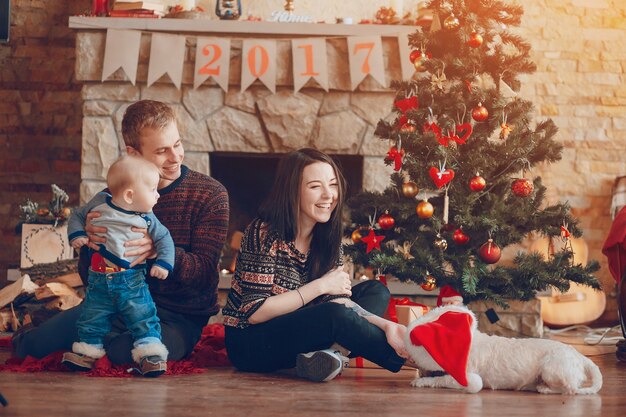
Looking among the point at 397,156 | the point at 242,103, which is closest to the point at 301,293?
the point at 397,156

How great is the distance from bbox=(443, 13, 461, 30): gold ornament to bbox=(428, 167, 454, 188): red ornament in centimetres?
60

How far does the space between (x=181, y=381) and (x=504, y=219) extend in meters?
1.51

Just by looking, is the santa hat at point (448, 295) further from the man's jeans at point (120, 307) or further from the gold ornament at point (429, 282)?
the man's jeans at point (120, 307)

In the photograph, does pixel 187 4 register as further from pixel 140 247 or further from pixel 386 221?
pixel 140 247

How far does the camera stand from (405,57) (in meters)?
4.46

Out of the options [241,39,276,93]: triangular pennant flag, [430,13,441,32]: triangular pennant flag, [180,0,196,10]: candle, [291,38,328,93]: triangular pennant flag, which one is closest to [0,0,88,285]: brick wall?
[180,0,196,10]: candle

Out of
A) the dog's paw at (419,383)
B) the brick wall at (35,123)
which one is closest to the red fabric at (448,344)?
the dog's paw at (419,383)

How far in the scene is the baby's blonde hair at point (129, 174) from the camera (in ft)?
8.09

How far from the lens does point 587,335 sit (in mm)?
4625

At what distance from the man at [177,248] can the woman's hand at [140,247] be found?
122mm

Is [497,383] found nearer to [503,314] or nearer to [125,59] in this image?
[503,314]

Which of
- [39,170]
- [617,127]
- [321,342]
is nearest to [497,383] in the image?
[321,342]

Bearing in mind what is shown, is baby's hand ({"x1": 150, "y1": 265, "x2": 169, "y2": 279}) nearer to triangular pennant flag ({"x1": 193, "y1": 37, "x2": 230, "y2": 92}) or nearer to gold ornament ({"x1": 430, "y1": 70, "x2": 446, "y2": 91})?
gold ornament ({"x1": 430, "y1": 70, "x2": 446, "y2": 91})

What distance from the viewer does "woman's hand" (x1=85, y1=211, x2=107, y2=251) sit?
2.51m
